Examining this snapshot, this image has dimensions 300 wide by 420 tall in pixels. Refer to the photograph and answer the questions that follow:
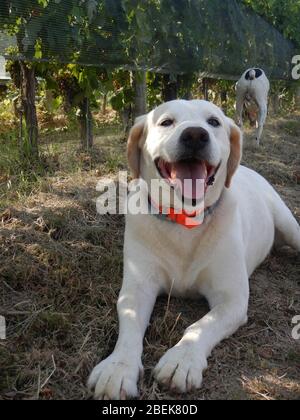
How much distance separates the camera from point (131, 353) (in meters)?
1.89

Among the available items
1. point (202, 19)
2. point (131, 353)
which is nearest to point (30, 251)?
point (131, 353)

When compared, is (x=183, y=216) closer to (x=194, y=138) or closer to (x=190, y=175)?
(x=190, y=175)

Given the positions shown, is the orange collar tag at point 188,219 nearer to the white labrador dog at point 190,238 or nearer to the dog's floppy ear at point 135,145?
the white labrador dog at point 190,238

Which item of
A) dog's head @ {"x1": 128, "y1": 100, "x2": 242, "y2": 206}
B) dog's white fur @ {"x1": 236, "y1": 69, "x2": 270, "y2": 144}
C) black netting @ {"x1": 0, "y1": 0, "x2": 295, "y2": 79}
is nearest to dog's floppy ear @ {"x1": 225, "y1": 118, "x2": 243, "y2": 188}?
dog's head @ {"x1": 128, "y1": 100, "x2": 242, "y2": 206}

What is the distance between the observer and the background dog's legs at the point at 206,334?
1.79 m

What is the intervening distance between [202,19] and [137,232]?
4947mm

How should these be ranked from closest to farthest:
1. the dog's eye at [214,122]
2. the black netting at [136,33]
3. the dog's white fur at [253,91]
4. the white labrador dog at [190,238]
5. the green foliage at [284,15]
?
the white labrador dog at [190,238] → the dog's eye at [214,122] → the black netting at [136,33] → the dog's white fur at [253,91] → the green foliage at [284,15]

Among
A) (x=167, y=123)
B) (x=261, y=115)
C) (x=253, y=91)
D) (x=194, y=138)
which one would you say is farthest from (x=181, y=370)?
(x=253, y=91)

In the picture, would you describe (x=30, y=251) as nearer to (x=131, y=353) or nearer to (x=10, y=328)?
(x=10, y=328)

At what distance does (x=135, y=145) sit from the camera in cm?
254

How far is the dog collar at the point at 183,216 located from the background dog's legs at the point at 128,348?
11.4 inches

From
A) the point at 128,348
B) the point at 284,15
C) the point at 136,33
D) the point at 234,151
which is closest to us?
the point at 128,348

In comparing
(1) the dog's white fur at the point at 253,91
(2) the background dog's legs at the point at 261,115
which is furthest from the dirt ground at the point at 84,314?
(1) the dog's white fur at the point at 253,91

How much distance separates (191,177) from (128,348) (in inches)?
32.7
